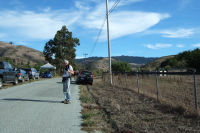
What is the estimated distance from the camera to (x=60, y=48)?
57.1 meters

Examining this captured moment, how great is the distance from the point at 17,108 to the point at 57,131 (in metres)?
3.33

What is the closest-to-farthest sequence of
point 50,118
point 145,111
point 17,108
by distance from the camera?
point 50,118
point 145,111
point 17,108

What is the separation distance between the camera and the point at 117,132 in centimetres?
534

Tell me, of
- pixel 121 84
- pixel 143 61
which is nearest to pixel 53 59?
pixel 121 84

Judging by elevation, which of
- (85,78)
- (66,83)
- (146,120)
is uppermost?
(66,83)

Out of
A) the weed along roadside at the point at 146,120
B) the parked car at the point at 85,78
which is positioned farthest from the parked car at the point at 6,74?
the weed along roadside at the point at 146,120

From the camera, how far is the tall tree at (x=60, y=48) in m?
58.0

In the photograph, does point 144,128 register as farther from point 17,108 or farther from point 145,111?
point 17,108

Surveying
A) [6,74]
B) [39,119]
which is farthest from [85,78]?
[39,119]

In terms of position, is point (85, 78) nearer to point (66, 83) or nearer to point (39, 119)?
point (66, 83)

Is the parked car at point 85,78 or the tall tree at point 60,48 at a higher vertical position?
the tall tree at point 60,48

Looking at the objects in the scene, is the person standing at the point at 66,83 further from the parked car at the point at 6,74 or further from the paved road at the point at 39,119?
the parked car at the point at 6,74

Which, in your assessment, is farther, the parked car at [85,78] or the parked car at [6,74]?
the parked car at [85,78]

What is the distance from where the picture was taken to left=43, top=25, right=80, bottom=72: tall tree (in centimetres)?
5803
